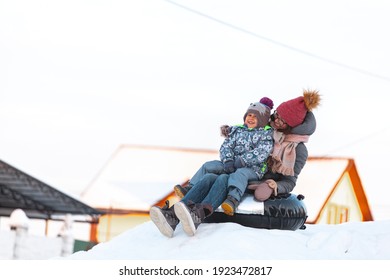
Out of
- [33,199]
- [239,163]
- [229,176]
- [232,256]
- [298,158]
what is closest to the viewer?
[232,256]

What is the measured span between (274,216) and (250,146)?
0.47 meters

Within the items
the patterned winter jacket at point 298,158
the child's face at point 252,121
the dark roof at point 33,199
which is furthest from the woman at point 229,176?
the dark roof at point 33,199

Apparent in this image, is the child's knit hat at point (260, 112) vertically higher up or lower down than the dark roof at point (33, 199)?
higher up

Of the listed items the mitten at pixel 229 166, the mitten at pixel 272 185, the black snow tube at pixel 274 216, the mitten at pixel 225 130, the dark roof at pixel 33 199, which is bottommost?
the dark roof at pixel 33 199

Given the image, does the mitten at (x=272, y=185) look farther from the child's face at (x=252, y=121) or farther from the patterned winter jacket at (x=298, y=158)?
the child's face at (x=252, y=121)

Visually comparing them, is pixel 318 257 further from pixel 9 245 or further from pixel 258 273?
pixel 9 245

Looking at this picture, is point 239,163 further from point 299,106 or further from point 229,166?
point 299,106

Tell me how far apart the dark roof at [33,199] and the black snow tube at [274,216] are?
874 cm

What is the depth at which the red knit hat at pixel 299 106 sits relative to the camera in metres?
5.06

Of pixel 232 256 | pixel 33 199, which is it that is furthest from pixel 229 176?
pixel 33 199

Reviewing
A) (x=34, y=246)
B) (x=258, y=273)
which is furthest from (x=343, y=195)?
(x=258, y=273)

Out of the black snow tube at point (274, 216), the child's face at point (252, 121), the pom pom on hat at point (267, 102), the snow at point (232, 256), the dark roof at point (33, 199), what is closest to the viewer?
the snow at point (232, 256)

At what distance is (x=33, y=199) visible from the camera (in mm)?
14508

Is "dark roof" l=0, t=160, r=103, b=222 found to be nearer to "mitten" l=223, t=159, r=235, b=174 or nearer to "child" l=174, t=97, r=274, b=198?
"child" l=174, t=97, r=274, b=198
